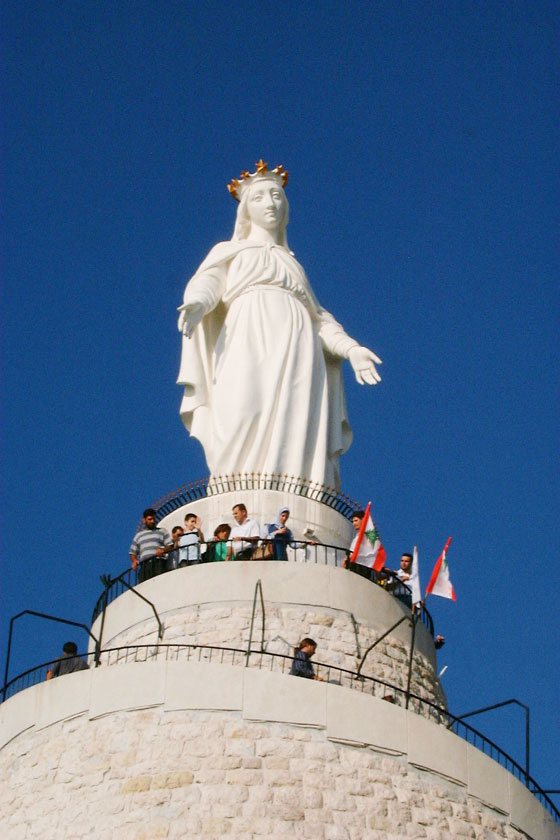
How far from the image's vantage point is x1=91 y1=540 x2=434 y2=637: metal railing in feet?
75.9

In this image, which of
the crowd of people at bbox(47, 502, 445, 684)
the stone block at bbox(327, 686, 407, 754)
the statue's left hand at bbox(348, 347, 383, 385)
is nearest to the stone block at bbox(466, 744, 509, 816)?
the stone block at bbox(327, 686, 407, 754)

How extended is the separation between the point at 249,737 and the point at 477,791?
10.2ft

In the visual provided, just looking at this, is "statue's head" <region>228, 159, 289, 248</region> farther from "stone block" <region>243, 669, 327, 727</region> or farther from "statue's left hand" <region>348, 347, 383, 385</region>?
"stone block" <region>243, 669, 327, 727</region>

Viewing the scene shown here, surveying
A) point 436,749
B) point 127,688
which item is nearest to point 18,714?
point 127,688

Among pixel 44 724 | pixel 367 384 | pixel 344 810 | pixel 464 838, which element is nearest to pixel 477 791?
pixel 464 838

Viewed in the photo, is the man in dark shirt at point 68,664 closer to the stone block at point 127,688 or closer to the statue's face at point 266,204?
the stone block at point 127,688

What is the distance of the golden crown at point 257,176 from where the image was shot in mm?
29688

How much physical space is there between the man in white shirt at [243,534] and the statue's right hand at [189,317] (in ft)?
12.9

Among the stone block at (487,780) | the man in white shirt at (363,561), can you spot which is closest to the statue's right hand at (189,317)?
the man in white shirt at (363,561)

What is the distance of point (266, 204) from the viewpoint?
29.4 m

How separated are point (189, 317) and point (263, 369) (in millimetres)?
1443

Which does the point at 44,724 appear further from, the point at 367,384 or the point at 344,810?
the point at 367,384

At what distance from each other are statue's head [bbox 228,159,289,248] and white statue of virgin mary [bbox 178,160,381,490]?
0.08 feet

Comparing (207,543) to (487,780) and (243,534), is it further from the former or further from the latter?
(487,780)
